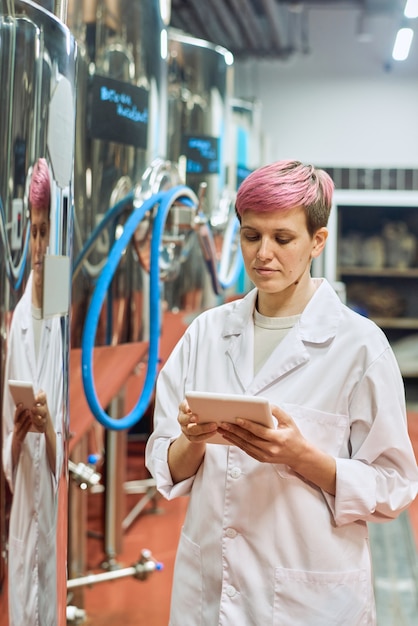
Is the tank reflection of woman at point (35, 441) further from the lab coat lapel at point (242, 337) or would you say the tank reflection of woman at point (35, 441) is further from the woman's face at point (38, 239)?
the lab coat lapel at point (242, 337)

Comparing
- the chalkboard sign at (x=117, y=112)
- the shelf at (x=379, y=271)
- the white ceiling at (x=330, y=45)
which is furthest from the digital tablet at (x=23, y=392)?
the white ceiling at (x=330, y=45)

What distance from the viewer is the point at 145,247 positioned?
232 centimetres

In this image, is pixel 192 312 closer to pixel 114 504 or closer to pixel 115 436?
pixel 115 436

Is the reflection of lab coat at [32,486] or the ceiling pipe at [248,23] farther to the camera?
the ceiling pipe at [248,23]

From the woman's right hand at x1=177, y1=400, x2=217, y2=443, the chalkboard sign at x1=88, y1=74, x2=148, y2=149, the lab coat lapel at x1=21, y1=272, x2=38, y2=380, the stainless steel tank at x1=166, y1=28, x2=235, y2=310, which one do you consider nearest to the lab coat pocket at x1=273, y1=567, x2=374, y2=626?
the woman's right hand at x1=177, y1=400, x2=217, y2=443

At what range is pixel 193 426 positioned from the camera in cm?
126

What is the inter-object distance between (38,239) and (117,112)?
973 mm

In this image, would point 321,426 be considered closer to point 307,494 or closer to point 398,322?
point 307,494

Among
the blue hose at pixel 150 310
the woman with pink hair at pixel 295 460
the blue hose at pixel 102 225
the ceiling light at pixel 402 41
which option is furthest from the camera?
the ceiling light at pixel 402 41

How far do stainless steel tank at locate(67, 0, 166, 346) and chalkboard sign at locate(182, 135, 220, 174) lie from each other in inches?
29.2

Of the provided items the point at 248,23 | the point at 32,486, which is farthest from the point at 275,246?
the point at 248,23

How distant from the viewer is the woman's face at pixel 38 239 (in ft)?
4.15

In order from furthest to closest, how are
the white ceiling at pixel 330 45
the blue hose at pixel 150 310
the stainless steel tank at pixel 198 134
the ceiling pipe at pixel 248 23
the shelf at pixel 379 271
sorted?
1. the white ceiling at pixel 330 45
2. the shelf at pixel 379 271
3. the ceiling pipe at pixel 248 23
4. the stainless steel tank at pixel 198 134
5. the blue hose at pixel 150 310

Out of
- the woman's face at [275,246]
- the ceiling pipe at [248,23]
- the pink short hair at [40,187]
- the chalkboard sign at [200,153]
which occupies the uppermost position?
the ceiling pipe at [248,23]
